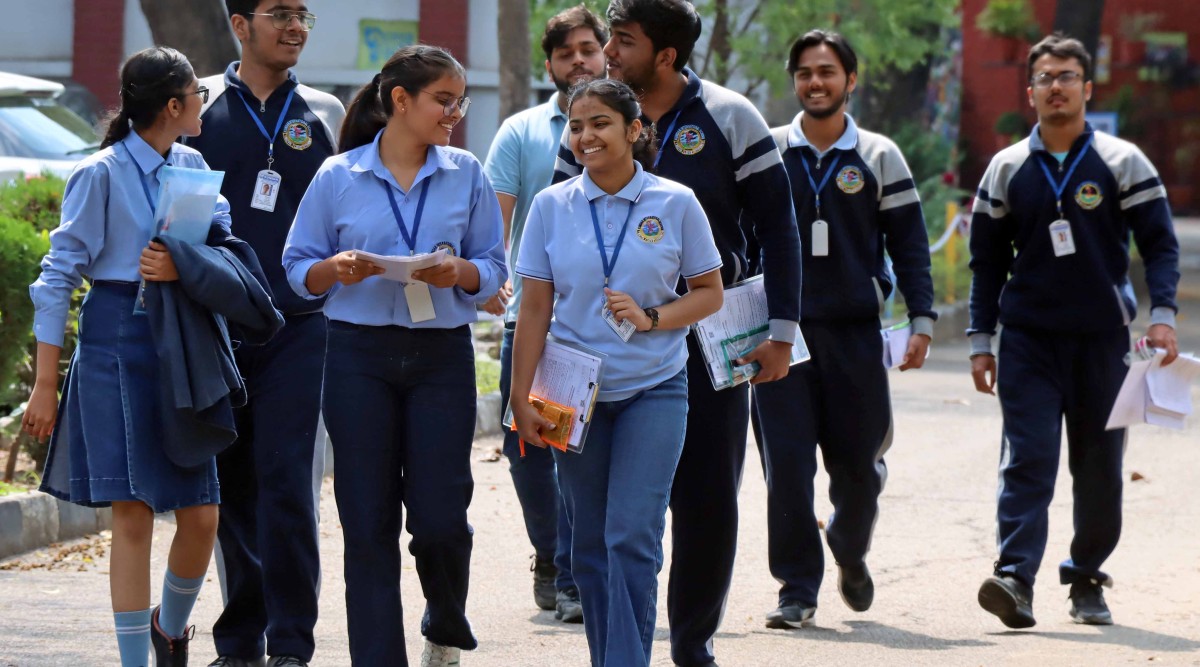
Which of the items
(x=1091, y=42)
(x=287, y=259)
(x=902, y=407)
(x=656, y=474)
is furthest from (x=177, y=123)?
(x=1091, y=42)

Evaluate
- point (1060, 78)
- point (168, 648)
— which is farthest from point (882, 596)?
point (168, 648)

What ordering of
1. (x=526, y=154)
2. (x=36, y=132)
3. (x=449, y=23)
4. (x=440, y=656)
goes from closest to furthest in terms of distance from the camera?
(x=440, y=656) → (x=526, y=154) → (x=36, y=132) → (x=449, y=23)

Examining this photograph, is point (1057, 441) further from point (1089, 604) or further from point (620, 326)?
point (620, 326)

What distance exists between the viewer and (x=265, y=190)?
5523mm

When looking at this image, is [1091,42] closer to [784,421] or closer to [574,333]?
[784,421]

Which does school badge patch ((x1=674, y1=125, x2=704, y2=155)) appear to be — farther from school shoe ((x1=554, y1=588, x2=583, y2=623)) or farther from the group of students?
school shoe ((x1=554, y1=588, x2=583, y2=623))

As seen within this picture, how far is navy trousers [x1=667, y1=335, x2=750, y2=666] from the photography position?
17.8 ft

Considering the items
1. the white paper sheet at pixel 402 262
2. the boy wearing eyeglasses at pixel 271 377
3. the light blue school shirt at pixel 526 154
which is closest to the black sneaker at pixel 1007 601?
the light blue school shirt at pixel 526 154

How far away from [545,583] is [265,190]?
1964mm

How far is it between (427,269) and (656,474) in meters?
0.82

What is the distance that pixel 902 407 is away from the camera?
1264 centimetres

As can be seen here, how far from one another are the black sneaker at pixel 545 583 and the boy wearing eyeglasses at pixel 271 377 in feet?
4.19

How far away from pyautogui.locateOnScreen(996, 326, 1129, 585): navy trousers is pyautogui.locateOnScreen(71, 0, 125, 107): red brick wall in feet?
70.2

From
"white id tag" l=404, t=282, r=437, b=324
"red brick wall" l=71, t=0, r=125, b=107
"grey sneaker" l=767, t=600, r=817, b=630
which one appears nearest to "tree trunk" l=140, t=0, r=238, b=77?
"grey sneaker" l=767, t=600, r=817, b=630
